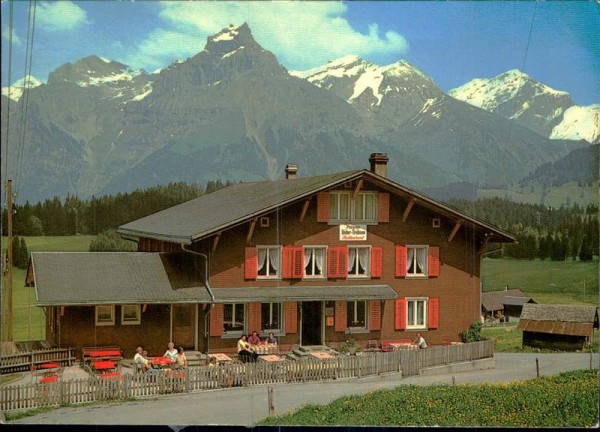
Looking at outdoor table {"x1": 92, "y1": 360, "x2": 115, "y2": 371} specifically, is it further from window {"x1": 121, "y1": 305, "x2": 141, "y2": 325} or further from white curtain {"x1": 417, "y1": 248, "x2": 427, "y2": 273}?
white curtain {"x1": 417, "y1": 248, "x2": 427, "y2": 273}

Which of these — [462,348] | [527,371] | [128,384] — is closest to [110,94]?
[128,384]

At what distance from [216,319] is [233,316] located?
29 centimetres

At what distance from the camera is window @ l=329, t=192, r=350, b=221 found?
13086mm

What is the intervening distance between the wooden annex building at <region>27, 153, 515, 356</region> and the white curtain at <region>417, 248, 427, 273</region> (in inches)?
0.7

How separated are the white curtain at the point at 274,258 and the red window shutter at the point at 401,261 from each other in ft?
7.00

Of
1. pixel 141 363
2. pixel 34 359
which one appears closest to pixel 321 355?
pixel 141 363

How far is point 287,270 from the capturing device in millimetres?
12953

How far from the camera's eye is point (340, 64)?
11.9 m

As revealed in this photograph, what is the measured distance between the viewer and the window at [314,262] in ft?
43.0

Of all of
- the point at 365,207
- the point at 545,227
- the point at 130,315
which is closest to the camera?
the point at 130,315

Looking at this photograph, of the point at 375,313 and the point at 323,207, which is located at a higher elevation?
the point at 323,207

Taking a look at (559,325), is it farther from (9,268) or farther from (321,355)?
(9,268)

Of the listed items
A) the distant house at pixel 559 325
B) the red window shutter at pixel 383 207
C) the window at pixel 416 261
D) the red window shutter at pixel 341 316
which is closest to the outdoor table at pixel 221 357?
the red window shutter at pixel 341 316

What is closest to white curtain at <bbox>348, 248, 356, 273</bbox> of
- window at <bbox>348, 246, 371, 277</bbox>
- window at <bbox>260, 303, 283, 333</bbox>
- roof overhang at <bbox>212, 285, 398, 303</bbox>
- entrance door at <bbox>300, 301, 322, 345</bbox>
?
window at <bbox>348, 246, 371, 277</bbox>
